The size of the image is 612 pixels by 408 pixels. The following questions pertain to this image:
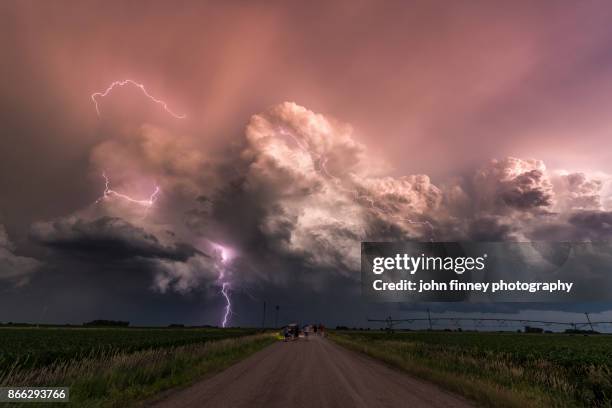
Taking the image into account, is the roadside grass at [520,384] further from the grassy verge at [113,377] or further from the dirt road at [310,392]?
the grassy verge at [113,377]

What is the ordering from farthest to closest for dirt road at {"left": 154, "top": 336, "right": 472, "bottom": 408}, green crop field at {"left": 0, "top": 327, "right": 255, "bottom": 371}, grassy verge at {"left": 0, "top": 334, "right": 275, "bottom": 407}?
1. green crop field at {"left": 0, "top": 327, "right": 255, "bottom": 371}
2. grassy verge at {"left": 0, "top": 334, "right": 275, "bottom": 407}
3. dirt road at {"left": 154, "top": 336, "right": 472, "bottom": 408}

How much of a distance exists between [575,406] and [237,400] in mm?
9964

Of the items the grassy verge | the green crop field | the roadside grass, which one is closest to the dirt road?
the roadside grass

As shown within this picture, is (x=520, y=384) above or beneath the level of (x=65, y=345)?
beneath

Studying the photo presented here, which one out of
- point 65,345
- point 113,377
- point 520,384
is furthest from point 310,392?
point 65,345

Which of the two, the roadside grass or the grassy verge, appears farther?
the roadside grass

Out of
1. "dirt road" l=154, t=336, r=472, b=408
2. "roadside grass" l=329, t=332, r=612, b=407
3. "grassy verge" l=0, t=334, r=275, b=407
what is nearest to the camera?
"dirt road" l=154, t=336, r=472, b=408

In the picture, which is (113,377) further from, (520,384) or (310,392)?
(520,384)

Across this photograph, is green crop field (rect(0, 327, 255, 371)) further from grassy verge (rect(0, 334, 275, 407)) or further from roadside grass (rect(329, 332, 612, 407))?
roadside grass (rect(329, 332, 612, 407))

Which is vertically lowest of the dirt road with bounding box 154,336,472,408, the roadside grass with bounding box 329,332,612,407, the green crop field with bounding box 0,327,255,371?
the dirt road with bounding box 154,336,472,408

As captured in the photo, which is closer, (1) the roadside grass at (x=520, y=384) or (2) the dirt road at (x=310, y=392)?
(2) the dirt road at (x=310, y=392)

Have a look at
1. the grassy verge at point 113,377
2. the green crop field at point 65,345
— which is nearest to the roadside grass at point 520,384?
the grassy verge at point 113,377

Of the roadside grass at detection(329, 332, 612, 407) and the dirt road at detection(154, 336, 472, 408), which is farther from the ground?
the roadside grass at detection(329, 332, 612, 407)

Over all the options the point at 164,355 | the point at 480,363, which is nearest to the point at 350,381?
the point at 480,363
